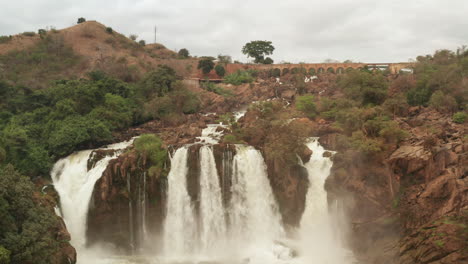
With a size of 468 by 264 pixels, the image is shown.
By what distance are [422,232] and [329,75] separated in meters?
30.7

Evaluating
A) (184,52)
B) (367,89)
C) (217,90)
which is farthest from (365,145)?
(184,52)

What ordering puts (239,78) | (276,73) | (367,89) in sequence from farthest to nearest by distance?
1. (276,73)
2. (239,78)
3. (367,89)

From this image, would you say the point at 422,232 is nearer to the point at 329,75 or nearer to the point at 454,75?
the point at 454,75

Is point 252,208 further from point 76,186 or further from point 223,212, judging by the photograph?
point 76,186

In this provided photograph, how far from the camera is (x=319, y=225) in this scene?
898 inches

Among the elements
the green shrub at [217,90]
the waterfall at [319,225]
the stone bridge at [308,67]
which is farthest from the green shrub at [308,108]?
the stone bridge at [308,67]

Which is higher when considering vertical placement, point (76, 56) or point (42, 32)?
point (42, 32)

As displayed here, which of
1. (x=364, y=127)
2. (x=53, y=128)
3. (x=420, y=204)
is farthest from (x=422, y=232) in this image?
(x=53, y=128)

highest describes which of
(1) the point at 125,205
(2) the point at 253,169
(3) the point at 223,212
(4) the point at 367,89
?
(4) the point at 367,89

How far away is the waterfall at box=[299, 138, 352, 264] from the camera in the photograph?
2108cm

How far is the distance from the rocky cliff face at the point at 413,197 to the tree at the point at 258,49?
4073cm

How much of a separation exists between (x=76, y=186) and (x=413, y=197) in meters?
19.6

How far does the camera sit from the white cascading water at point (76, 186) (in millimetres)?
21828

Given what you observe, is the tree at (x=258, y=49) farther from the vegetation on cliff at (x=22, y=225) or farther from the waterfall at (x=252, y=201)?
the vegetation on cliff at (x=22, y=225)
